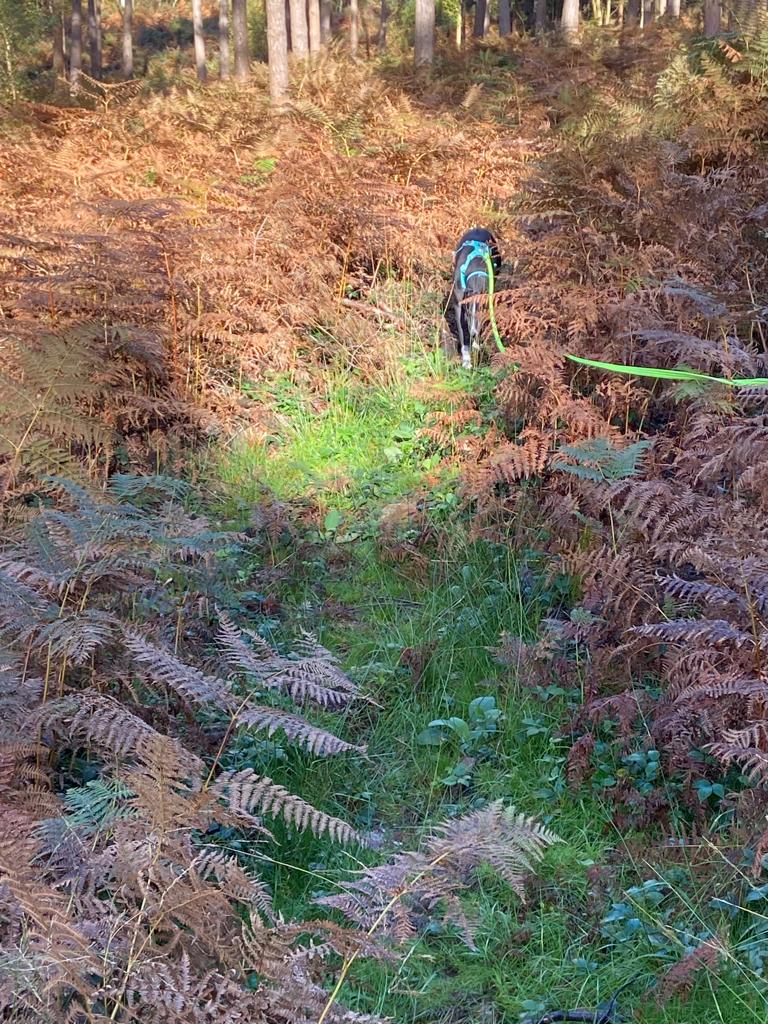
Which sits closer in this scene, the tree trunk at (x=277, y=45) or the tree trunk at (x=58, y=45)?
the tree trunk at (x=277, y=45)

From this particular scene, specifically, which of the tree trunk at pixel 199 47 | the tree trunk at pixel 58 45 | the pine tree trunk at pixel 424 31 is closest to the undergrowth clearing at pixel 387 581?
the pine tree trunk at pixel 424 31

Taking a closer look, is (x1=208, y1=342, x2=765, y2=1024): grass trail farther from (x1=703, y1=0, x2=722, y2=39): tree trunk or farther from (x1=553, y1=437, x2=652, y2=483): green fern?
(x1=703, y1=0, x2=722, y2=39): tree trunk

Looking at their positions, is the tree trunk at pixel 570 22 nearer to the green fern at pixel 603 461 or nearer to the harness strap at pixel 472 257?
the harness strap at pixel 472 257

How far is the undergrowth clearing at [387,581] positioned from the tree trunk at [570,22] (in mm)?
10061

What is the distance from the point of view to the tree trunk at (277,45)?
12.7 m

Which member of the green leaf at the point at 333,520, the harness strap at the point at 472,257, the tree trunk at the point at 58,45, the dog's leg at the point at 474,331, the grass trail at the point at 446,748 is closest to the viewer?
the grass trail at the point at 446,748

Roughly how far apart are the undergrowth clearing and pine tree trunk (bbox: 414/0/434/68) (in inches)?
328

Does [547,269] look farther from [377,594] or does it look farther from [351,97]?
[351,97]

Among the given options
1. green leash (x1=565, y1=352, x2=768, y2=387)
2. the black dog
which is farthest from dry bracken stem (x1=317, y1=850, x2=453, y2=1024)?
the black dog

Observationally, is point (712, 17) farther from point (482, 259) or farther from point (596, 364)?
point (596, 364)

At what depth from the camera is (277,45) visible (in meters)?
12.8

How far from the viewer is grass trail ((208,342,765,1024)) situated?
2.82 m

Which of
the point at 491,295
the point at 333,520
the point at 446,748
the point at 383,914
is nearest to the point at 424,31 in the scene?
the point at 491,295

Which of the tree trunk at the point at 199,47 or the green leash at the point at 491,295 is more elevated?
the tree trunk at the point at 199,47
